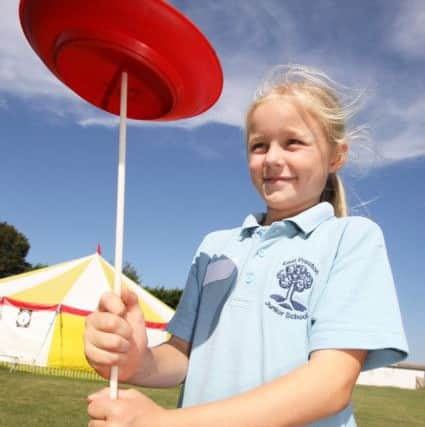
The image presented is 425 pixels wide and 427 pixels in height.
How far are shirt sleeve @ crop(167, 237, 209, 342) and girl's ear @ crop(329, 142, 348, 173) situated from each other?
0.44 meters

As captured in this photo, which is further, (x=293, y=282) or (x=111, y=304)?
(x=293, y=282)

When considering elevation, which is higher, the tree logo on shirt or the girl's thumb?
the tree logo on shirt

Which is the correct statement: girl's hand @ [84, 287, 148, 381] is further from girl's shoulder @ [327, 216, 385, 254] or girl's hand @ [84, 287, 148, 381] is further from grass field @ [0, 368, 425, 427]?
grass field @ [0, 368, 425, 427]

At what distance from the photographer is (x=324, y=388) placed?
107 cm

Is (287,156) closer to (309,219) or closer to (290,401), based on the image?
(309,219)

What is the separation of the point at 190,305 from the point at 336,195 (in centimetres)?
53

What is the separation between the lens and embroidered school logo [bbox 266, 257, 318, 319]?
1.29 metres

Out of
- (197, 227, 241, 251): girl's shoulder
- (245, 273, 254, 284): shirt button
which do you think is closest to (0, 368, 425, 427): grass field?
(197, 227, 241, 251): girl's shoulder

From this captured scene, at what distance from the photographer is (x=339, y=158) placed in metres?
1.60

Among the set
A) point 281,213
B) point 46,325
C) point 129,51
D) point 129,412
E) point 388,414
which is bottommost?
point 388,414

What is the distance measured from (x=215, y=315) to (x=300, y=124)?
0.53m

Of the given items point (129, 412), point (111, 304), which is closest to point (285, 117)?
point (111, 304)

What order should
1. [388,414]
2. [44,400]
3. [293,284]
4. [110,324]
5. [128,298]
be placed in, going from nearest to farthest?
[110,324], [128,298], [293,284], [44,400], [388,414]

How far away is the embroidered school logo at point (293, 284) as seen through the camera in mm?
1286
